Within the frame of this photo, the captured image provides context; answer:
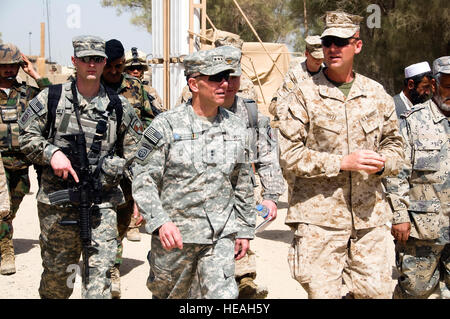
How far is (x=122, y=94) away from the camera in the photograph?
6285mm

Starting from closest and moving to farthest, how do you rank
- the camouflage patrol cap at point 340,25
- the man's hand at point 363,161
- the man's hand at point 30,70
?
1. the man's hand at point 363,161
2. the camouflage patrol cap at point 340,25
3. the man's hand at point 30,70

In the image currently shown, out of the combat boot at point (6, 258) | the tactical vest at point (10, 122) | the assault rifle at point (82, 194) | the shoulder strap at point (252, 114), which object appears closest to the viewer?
the assault rifle at point (82, 194)

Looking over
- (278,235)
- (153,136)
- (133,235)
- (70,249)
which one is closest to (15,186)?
(133,235)

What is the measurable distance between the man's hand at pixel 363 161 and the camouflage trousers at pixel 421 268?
3.99 feet

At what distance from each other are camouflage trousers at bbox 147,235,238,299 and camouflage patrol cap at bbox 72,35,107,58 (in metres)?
1.64

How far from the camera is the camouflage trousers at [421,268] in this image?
4969 millimetres

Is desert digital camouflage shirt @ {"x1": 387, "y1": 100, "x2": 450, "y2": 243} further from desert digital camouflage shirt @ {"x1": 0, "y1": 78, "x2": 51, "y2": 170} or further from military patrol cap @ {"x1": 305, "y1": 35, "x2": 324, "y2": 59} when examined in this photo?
desert digital camouflage shirt @ {"x1": 0, "y1": 78, "x2": 51, "y2": 170}

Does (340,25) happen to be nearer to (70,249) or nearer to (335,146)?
(335,146)

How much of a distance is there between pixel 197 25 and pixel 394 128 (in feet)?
34.6

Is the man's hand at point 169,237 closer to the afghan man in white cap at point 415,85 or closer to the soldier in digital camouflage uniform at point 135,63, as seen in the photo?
the soldier in digital camouflage uniform at point 135,63

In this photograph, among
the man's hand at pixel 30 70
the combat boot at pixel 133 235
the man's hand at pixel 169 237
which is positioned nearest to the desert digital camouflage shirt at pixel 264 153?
the man's hand at pixel 169 237

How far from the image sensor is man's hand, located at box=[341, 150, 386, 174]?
4.05 metres

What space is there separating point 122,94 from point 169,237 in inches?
112

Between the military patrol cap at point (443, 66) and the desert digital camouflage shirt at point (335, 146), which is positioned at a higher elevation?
the military patrol cap at point (443, 66)
